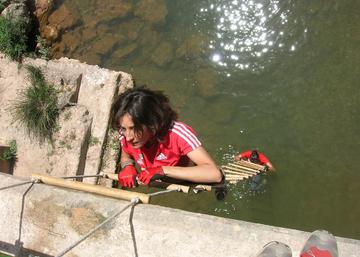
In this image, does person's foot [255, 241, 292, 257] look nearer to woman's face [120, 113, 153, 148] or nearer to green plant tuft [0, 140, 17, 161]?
woman's face [120, 113, 153, 148]

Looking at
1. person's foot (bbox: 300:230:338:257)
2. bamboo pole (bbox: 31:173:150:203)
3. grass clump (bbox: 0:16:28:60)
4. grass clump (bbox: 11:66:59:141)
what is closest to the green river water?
grass clump (bbox: 0:16:28:60)

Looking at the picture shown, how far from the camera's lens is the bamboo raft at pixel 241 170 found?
15.1 ft

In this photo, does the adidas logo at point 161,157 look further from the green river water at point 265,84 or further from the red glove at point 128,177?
the green river water at point 265,84

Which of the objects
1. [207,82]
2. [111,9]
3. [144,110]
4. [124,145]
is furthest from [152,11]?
[144,110]

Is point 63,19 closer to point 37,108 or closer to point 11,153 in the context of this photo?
point 37,108

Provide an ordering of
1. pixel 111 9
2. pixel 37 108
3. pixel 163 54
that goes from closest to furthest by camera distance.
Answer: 1. pixel 37 108
2. pixel 163 54
3. pixel 111 9

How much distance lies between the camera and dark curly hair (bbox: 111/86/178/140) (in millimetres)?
2713

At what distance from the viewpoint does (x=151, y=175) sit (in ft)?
9.88

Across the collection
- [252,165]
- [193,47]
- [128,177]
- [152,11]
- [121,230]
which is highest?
[152,11]

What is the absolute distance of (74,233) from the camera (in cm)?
309

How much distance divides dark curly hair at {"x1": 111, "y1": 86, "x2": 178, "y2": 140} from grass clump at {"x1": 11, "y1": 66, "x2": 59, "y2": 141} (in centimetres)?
233

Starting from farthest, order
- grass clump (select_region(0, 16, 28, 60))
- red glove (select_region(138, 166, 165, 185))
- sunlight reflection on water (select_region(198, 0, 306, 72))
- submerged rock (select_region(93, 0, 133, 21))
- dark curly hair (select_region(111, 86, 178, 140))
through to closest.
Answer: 1. submerged rock (select_region(93, 0, 133, 21))
2. sunlight reflection on water (select_region(198, 0, 306, 72))
3. grass clump (select_region(0, 16, 28, 60))
4. red glove (select_region(138, 166, 165, 185))
5. dark curly hair (select_region(111, 86, 178, 140))

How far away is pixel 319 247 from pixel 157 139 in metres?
1.35

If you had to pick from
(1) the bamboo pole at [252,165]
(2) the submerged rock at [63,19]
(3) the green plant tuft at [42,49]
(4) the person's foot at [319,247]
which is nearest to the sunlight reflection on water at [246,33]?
(1) the bamboo pole at [252,165]
